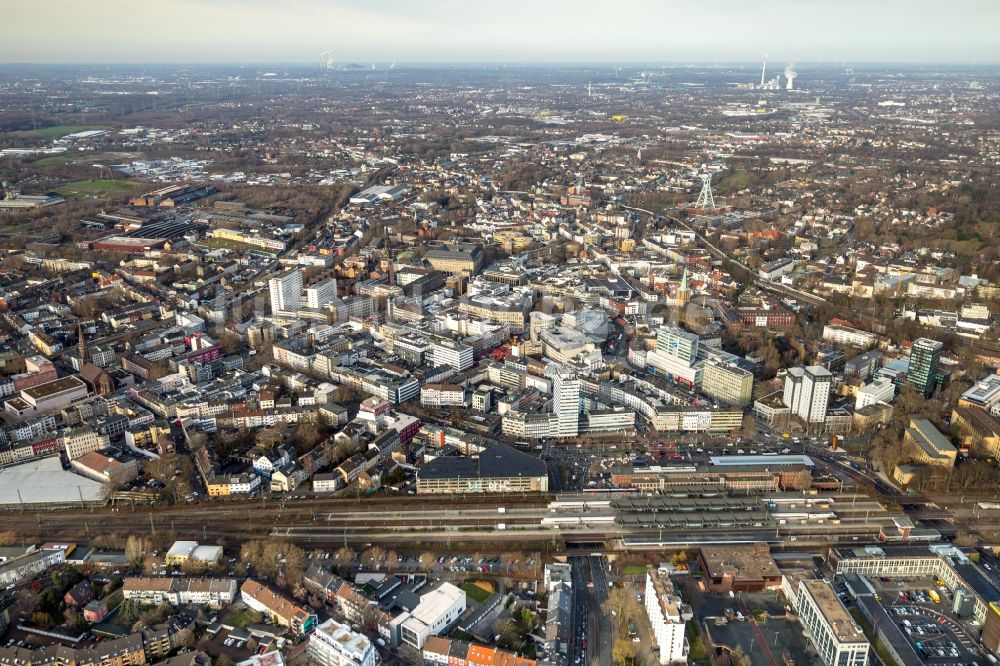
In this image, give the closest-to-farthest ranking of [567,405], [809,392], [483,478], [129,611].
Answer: [129,611]
[483,478]
[567,405]
[809,392]

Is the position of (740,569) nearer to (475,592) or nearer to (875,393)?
(475,592)

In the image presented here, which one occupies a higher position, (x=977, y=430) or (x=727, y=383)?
(x=727, y=383)

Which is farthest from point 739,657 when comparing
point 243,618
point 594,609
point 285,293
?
point 285,293

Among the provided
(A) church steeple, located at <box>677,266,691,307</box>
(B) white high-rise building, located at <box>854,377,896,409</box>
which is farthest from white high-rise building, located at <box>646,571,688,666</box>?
(A) church steeple, located at <box>677,266,691,307</box>

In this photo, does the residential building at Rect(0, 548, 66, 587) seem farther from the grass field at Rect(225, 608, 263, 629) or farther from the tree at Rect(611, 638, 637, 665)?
the tree at Rect(611, 638, 637, 665)

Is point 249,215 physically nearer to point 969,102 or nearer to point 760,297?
point 760,297
